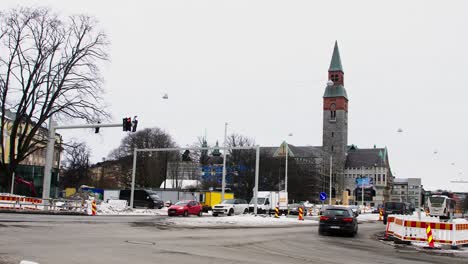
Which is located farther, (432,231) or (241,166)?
(241,166)

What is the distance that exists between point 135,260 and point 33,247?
342 centimetres

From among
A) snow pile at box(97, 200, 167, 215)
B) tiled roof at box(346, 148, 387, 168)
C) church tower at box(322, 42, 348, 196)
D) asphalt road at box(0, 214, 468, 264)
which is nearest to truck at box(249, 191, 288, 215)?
snow pile at box(97, 200, 167, 215)

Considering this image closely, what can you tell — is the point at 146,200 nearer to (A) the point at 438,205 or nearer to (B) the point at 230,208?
(B) the point at 230,208

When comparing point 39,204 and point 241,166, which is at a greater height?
point 241,166

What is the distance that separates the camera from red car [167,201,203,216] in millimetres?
39875

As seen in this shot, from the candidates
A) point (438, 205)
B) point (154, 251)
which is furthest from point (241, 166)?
point (154, 251)

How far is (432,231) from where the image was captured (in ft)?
74.4

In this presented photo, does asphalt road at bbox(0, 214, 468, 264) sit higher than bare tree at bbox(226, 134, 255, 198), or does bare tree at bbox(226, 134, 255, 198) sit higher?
bare tree at bbox(226, 134, 255, 198)

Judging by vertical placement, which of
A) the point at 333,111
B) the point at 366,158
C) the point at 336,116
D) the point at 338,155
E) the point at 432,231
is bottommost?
the point at 432,231

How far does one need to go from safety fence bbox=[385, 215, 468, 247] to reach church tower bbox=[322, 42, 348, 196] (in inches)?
4738

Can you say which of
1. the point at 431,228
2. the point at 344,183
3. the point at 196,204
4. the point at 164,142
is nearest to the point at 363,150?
the point at 344,183

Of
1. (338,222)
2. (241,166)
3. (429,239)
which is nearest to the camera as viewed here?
(429,239)

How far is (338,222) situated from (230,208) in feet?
64.1

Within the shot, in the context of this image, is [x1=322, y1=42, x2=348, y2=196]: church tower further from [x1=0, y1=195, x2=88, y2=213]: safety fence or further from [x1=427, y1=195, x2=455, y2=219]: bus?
[x1=0, y1=195, x2=88, y2=213]: safety fence
